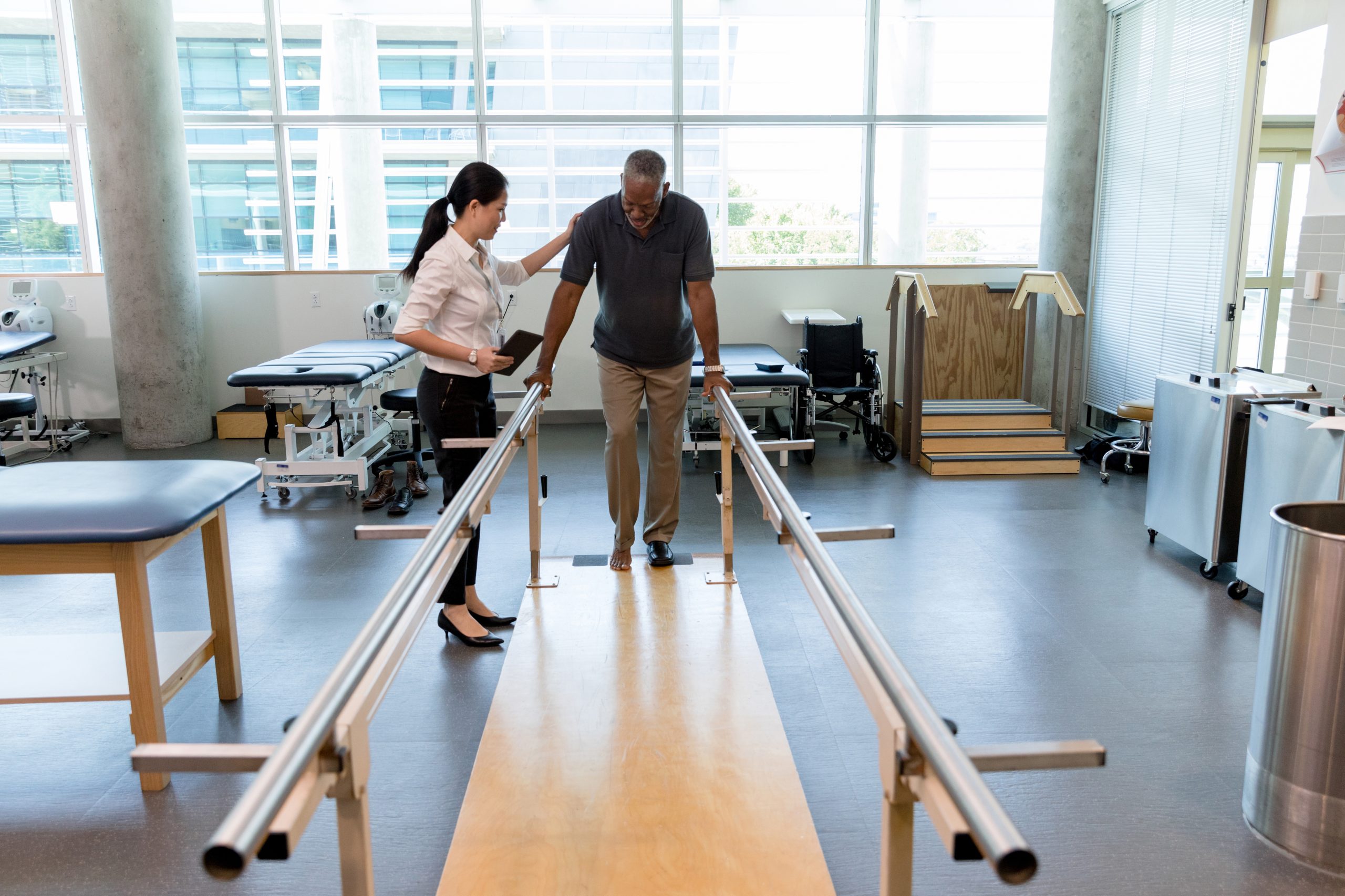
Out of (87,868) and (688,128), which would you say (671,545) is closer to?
(87,868)

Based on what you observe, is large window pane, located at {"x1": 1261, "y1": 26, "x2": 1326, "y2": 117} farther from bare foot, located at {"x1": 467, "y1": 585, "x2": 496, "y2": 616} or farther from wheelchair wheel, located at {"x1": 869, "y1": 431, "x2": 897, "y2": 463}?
bare foot, located at {"x1": 467, "y1": 585, "x2": 496, "y2": 616}

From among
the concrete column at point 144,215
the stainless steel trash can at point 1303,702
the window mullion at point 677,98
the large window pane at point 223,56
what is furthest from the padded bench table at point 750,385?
the large window pane at point 223,56

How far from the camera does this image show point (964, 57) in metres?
7.63

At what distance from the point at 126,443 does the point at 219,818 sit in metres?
5.35

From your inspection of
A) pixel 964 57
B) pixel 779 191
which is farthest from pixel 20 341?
pixel 964 57

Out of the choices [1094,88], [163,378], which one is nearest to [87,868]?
[163,378]

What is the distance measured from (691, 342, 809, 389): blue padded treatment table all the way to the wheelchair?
0.25 m

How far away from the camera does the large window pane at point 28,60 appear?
23.9ft

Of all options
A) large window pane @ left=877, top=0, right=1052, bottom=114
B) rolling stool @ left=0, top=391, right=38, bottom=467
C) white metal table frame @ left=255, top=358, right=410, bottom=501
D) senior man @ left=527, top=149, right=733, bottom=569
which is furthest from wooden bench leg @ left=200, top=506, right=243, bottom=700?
large window pane @ left=877, top=0, right=1052, bottom=114

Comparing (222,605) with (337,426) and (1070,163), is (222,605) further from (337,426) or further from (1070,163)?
(1070,163)

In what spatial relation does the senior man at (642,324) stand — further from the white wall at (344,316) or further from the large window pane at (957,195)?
the large window pane at (957,195)

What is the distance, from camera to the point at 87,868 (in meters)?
2.27

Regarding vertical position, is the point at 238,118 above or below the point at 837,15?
below

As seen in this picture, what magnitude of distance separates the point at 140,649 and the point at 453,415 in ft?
3.64
